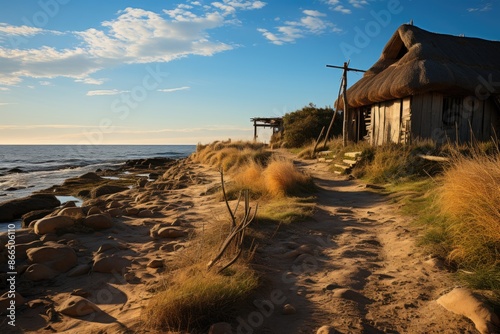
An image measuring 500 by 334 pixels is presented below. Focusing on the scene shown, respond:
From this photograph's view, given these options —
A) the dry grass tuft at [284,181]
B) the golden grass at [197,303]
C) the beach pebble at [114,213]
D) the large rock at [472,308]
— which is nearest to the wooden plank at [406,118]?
the dry grass tuft at [284,181]

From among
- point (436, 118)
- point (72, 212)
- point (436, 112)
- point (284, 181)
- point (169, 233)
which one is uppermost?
point (436, 112)

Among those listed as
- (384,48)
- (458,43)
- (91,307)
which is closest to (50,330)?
(91,307)

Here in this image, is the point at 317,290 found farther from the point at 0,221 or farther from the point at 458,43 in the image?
the point at 458,43

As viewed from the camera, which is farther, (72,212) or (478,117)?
(478,117)

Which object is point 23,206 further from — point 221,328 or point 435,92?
point 435,92

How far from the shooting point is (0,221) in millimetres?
8258

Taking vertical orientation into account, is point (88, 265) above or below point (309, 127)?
below

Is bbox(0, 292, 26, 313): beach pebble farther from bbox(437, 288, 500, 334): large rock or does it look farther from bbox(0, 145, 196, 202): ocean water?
bbox(0, 145, 196, 202): ocean water

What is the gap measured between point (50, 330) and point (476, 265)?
423cm

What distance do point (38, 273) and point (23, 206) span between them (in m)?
5.85

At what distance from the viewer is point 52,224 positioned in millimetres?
5910

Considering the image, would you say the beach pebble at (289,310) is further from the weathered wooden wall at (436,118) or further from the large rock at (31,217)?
the weathered wooden wall at (436,118)

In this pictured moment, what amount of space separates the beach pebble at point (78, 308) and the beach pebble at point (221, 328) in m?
1.38

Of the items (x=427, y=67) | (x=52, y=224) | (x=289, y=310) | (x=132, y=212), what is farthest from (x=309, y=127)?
(x=289, y=310)
